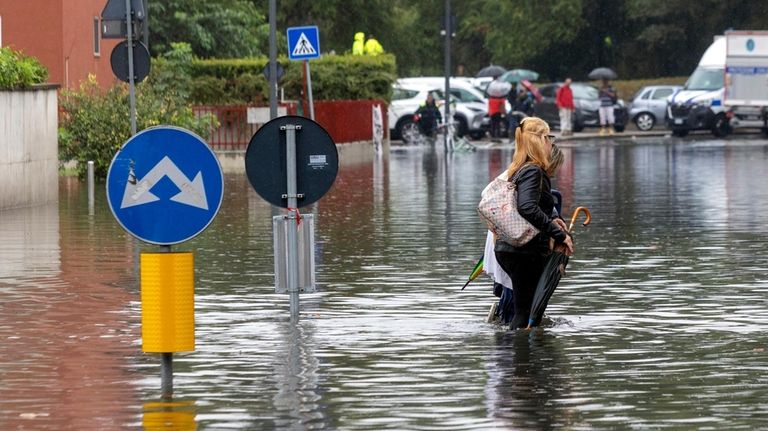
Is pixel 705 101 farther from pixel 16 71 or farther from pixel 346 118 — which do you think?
pixel 16 71

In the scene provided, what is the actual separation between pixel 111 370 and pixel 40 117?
14715 mm

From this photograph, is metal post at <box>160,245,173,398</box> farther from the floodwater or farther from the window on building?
the window on building

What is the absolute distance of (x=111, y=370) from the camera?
9938 mm

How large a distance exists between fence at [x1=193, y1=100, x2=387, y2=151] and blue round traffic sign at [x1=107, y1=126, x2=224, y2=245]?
27751mm

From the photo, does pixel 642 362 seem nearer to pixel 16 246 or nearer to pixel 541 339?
pixel 541 339

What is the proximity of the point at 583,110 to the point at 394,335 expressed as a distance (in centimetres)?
4769

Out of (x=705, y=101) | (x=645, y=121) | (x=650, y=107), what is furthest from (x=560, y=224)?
(x=645, y=121)

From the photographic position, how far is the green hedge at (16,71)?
74.7ft

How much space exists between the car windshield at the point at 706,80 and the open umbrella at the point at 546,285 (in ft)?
142

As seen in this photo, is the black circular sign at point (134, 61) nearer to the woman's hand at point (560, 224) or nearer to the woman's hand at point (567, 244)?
the woman's hand at point (560, 224)

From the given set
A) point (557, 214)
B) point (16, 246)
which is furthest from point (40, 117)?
point (557, 214)

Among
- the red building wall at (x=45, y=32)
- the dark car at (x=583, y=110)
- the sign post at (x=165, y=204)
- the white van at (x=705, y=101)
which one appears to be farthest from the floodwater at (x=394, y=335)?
the dark car at (x=583, y=110)

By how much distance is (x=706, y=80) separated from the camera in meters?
54.8

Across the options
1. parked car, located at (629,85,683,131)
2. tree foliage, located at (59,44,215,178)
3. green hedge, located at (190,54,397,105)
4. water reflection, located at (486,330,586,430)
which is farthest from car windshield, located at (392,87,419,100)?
water reflection, located at (486,330,586,430)
